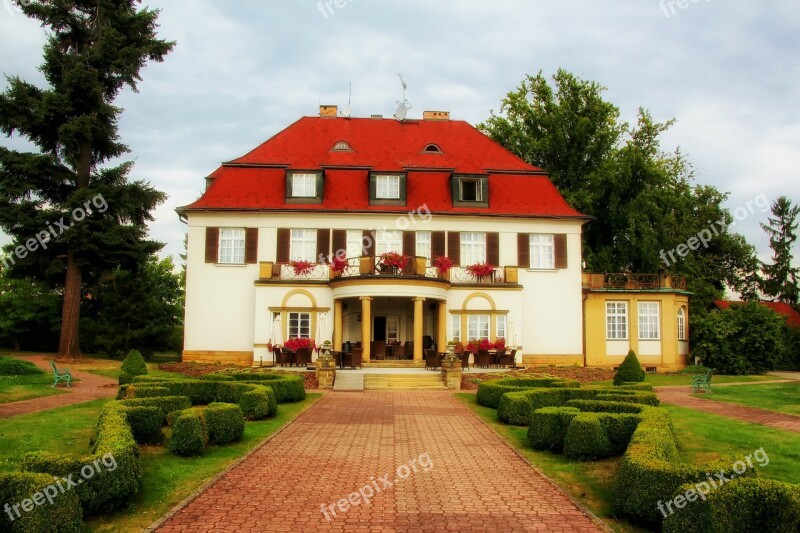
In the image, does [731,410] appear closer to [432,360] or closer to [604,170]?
[432,360]

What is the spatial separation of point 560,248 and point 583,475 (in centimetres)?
2312

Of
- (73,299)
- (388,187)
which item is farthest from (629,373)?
(73,299)

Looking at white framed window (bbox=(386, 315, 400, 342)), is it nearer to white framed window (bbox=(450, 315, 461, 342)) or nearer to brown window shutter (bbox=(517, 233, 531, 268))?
white framed window (bbox=(450, 315, 461, 342))

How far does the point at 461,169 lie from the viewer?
3388 centimetres

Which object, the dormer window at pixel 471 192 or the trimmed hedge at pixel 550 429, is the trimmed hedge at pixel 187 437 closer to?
the trimmed hedge at pixel 550 429

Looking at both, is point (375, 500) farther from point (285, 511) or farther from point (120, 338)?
point (120, 338)

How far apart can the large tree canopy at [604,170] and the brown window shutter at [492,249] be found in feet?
27.2

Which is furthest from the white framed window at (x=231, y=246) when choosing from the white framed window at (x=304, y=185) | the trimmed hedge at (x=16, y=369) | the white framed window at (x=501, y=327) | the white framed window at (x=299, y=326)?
the white framed window at (x=501, y=327)

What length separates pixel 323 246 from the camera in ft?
107

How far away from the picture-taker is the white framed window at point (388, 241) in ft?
108

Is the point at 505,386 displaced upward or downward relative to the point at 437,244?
downward

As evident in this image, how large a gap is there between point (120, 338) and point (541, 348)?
69.0 feet

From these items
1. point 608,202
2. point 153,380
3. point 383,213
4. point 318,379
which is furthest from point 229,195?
point 608,202

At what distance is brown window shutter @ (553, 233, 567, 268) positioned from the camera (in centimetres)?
3353
